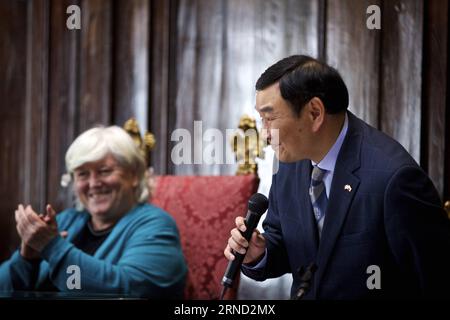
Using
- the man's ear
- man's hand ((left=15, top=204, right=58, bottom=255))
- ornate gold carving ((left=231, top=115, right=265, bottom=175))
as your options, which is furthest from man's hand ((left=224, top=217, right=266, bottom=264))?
man's hand ((left=15, top=204, right=58, bottom=255))

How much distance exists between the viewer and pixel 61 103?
2797 millimetres

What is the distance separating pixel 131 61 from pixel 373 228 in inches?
62.0

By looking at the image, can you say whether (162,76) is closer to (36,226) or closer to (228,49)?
(228,49)

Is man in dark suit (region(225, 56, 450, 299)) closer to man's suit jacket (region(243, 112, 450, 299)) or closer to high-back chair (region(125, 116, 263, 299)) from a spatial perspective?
man's suit jacket (region(243, 112, 450, 299))

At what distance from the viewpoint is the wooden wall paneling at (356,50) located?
212 cm

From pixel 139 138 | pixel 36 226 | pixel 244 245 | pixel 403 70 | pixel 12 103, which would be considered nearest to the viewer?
pixel 244 245

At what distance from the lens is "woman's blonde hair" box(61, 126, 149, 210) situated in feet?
7.73

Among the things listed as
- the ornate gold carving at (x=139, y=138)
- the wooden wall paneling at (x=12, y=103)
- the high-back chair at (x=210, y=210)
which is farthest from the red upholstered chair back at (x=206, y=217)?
the wooden wall paneling at (x=12, y=103)

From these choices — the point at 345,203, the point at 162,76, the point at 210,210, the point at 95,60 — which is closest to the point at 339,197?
the point at 345,203

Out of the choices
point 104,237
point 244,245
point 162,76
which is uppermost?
point 162,76

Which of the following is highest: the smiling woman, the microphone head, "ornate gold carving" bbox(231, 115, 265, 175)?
"ornate gold carving" bbox(231, 115, 265, 175)

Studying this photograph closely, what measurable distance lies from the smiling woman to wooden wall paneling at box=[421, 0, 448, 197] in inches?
31.6

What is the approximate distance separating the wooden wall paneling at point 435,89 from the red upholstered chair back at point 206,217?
530 millimetres
